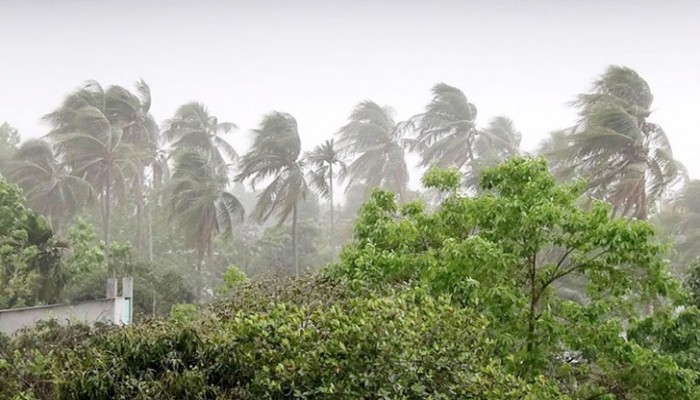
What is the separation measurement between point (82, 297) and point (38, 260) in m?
2.47

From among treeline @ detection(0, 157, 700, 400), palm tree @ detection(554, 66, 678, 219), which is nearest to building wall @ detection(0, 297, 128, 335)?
treeline @ detection(0, 157, 700, 400)

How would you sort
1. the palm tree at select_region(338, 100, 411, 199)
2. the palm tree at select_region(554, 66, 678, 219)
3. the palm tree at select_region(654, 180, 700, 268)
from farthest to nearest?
the palm tree at select_region(338, 100, 411, 199) → the palm tree at select_region(654, 180, 700, 268) → the palm tree at select_region(554, 66, 678, 219)

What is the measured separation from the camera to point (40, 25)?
3250 centimetres

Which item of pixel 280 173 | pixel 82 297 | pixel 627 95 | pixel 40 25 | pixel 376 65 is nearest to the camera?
pixel 82 297

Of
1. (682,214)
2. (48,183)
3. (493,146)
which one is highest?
(493,146)

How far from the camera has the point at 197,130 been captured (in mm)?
25250

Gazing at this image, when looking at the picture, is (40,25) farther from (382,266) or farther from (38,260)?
(382,266)

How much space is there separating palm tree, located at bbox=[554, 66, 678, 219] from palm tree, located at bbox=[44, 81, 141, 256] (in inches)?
518

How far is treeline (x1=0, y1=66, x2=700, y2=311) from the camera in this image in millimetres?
15852

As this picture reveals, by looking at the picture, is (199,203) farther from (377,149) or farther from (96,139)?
(377,149)

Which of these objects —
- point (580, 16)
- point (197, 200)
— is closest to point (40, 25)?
point (197, 200)

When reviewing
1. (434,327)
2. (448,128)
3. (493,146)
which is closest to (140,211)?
(448,128)

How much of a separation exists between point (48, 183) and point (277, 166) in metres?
6.66

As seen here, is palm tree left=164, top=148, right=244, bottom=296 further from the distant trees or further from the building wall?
the building wall
